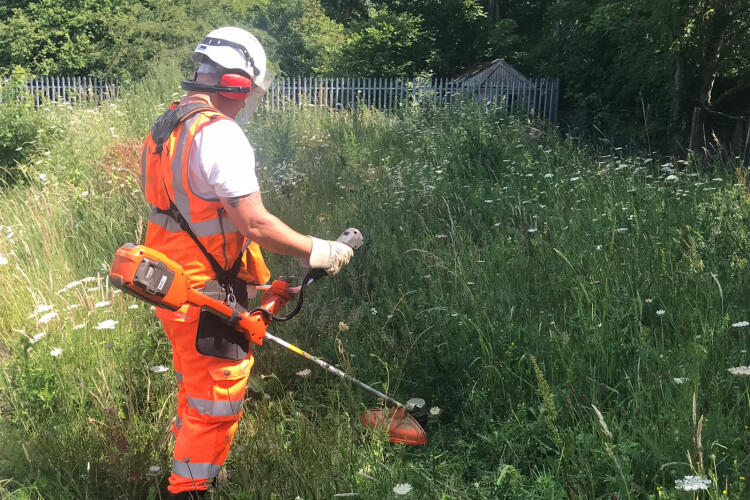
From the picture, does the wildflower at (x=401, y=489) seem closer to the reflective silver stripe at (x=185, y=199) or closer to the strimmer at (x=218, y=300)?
the strimmer at (x=218, y=300)

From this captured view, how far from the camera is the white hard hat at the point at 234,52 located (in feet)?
7.93

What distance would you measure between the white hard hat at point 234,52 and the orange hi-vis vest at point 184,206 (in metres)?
0.20

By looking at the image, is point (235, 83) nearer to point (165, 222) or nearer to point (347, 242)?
point (165, 222)

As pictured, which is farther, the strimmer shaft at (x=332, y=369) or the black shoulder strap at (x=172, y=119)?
the strimmer shaft at (x=332, y=369)

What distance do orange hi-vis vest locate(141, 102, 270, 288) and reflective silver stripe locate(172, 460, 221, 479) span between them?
70 centimetres

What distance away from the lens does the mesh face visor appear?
2.61 metres

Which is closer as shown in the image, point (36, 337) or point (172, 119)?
point (172, 119)

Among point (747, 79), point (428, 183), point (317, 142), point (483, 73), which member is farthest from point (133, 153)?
point (483, 73)

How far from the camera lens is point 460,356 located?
304 centimetres

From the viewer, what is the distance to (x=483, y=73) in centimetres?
2161

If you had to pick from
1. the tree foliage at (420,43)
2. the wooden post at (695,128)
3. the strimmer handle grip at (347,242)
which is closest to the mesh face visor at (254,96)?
the strimmer handle grip at (347,242)

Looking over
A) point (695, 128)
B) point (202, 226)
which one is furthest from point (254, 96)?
point (695, 128)

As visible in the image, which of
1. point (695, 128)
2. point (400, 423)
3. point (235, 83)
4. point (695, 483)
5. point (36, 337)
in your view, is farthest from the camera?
point (695, 128)

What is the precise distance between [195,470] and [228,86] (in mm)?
1527
